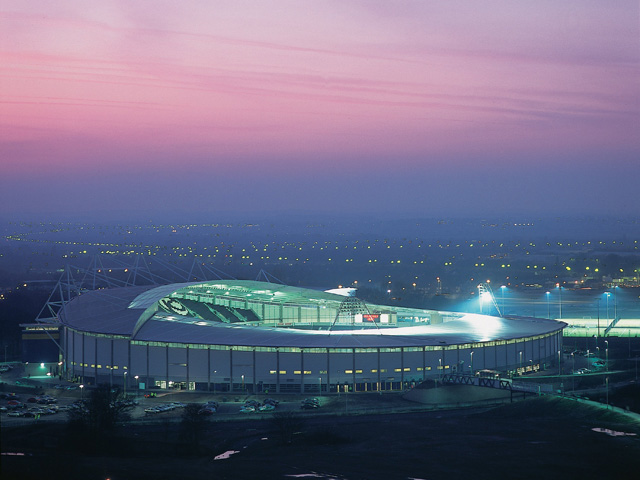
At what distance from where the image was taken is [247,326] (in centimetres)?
6738

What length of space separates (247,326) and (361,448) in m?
23.8

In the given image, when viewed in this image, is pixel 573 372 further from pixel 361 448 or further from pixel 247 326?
pixel 361 448

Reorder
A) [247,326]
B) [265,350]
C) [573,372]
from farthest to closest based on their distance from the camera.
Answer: [247,326], [573,372], [265,350]

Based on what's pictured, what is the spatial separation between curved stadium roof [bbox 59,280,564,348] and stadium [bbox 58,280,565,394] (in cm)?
10

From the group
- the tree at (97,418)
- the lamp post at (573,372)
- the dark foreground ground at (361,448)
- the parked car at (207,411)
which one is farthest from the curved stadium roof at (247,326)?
the tree at (97,418)

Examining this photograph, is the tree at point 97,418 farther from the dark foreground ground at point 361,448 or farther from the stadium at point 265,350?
the stadium at point 265,350

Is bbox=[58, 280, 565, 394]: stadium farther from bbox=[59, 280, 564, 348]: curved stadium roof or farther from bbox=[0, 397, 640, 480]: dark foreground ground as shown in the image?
bbox=[0, 397, 640, 480]: dark foreground ground

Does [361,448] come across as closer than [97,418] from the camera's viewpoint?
Yes

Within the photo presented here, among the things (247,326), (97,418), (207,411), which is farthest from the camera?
(247,326)

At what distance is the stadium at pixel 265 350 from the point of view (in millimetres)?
61188

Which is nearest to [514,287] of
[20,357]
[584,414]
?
[20,357]

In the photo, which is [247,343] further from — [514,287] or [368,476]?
[514,287]

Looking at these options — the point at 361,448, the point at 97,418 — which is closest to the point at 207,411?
the point at 97,418

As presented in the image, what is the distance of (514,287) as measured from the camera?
160625 mm
